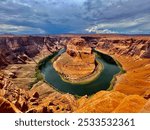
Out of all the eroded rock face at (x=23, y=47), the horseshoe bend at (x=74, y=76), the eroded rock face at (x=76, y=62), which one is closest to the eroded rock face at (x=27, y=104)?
the horseshoe bend at (x=74, y=76)

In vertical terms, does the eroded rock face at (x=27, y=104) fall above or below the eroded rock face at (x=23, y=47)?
below

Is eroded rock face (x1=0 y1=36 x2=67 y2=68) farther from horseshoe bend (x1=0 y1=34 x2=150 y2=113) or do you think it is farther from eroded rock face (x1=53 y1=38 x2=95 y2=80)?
eroded rock face (x1=53 y1=38 x2=95 y2=80)

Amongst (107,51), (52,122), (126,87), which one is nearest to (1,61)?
(126,87)

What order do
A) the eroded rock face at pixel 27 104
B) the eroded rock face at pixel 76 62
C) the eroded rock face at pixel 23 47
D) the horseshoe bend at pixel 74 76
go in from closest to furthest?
the eroded rock face at pixel 27 104, the horseshoe bend at pixel 74 76, the eroded rock face at pixel 76 62, the eroded rock face at pixel 23 47

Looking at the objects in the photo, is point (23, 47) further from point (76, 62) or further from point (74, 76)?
point (74, 76)

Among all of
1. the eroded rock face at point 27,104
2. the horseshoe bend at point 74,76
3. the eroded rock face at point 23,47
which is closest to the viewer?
the eroded rock face at point 27,104

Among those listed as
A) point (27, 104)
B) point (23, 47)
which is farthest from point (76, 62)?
point (27, 104)

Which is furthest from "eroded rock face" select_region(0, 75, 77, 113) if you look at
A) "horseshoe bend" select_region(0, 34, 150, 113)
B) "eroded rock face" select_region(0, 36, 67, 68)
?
"eroded rock face" select_region(0, 36, 67, 68)

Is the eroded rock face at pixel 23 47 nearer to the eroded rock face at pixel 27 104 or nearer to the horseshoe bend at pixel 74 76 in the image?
the horseshoe bend at pixel 74 76
